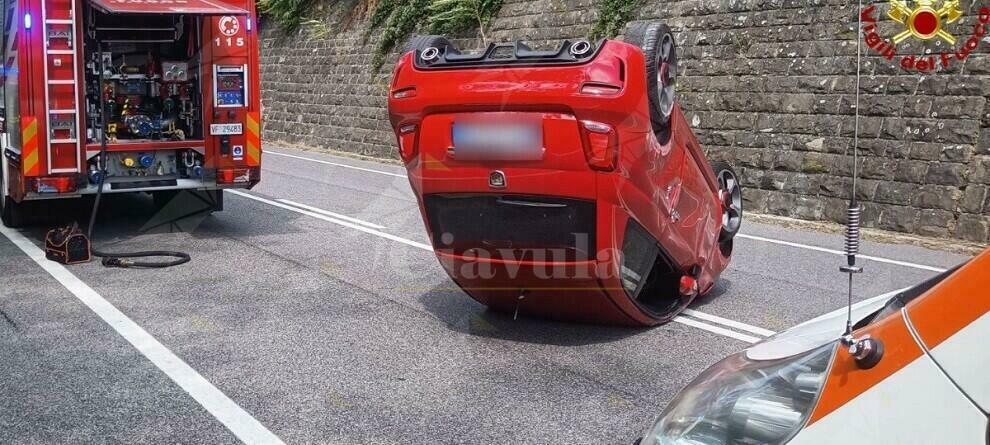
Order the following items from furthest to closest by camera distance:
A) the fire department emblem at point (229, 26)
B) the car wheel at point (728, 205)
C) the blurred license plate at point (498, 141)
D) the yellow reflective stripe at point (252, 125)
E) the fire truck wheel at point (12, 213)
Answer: the yellow reflective stripe at point (252, 125)
the fire department emblem at point (229, 26)
the fire truck wheel at point (12, 213)
the car wheel at point (728, 205)
the blurred license plate at point (498, 141)

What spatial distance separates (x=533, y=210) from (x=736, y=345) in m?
1.64

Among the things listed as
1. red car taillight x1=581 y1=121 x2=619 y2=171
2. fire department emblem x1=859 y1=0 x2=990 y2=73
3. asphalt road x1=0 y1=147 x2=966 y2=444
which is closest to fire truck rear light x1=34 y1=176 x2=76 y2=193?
asphalt road x1=0 y1=147 x2=966 y2=444

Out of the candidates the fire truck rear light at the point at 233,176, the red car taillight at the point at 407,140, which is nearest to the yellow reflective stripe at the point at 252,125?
the fire truck rear light at the point at 233,176

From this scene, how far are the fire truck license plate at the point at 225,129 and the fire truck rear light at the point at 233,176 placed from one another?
1.30 feet

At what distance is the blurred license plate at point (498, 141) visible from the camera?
5316 mm

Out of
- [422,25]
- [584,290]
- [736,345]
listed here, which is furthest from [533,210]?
[422,25]

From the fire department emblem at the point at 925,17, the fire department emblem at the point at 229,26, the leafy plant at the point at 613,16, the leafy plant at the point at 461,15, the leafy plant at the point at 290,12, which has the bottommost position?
the fire department emblem at the point at 229,26

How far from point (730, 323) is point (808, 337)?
3.96 m

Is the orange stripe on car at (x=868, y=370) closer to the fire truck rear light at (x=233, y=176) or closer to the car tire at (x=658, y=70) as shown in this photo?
the car tire at (x=658, y=70)

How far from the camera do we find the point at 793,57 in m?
13.3

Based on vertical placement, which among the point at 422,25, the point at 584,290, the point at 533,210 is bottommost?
the point at 584,290

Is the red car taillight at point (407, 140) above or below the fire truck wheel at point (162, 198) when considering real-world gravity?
above

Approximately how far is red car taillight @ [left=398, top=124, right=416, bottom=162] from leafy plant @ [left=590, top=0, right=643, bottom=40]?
37.8 ft

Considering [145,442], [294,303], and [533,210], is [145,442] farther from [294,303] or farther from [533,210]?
[294,303]
